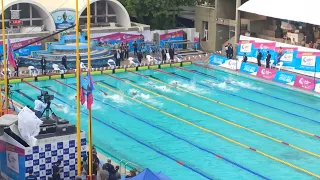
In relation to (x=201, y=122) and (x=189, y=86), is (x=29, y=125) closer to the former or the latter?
(x=201, y=122)

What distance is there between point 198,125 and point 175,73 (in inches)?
409

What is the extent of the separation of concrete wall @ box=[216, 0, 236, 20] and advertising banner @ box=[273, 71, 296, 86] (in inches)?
412

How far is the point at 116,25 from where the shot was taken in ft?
137

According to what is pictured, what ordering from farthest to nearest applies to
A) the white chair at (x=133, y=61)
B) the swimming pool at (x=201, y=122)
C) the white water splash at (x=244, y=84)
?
the white chair at (x=133, y=61) → the white water splash at (x=244, y=84) → the swimming pool at (x=201, y=122)

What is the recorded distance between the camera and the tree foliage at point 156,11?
135ft

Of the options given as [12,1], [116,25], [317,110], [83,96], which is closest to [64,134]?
[83,96]

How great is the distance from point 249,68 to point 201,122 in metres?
10.3

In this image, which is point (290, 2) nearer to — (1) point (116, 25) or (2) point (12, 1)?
(1) point (116, 25)

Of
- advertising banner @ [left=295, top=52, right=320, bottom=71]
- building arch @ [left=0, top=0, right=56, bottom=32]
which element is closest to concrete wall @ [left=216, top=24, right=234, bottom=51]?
advertising banner @ [left=295, top=52, right=320, bottom=71]

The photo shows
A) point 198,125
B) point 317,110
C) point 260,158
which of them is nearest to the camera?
point 260,158

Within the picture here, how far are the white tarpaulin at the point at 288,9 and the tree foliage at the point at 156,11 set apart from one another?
6.50 m

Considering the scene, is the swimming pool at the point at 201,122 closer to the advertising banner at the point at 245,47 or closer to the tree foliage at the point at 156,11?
the advertising banner at the point at 245,47

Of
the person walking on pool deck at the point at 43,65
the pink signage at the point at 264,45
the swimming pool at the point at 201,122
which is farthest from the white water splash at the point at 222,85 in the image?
the person walking on pool deck at the point at 43,65

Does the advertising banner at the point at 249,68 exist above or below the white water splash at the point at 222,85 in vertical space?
above
